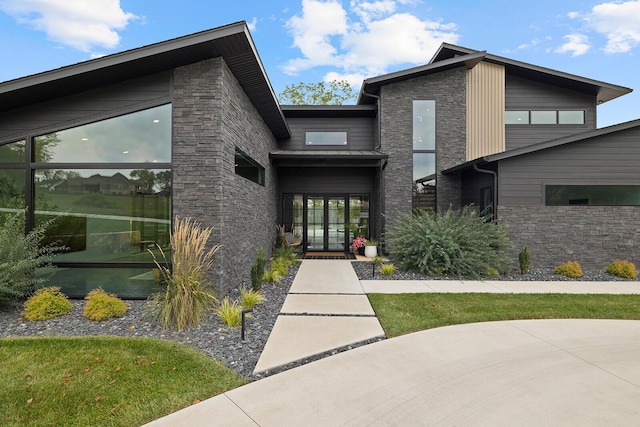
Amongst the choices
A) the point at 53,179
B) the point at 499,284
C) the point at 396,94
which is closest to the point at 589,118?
the point at 396,94

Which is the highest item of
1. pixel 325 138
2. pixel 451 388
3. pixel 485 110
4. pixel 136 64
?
pixel 485 110

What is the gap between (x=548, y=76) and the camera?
11.1 meters

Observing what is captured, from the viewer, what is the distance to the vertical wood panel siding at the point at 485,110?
10.9m

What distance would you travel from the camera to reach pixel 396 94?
35.1ft

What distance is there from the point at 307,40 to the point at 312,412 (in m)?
25.4

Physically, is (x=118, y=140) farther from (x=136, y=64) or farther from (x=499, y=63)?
(x=499, y=63)

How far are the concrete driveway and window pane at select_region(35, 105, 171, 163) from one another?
4.49 metres

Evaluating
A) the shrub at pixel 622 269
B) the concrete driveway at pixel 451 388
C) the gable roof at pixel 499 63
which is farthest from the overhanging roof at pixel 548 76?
the concrete driveway at pixel 451 388

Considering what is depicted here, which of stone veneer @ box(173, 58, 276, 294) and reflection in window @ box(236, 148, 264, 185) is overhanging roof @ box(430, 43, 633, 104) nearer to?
reflection in window @ box(236, 148, 264, 185)

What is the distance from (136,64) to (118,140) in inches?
54.4

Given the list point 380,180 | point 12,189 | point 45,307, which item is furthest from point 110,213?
point 380,180

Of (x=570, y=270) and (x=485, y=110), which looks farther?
(x=485, y=110)

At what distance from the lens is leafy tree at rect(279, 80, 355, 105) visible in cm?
2372

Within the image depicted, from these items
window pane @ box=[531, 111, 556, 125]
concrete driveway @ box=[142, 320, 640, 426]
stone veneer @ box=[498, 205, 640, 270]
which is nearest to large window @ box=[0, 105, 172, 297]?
concrete driveway @ box=[142, 320, 640, 426]
